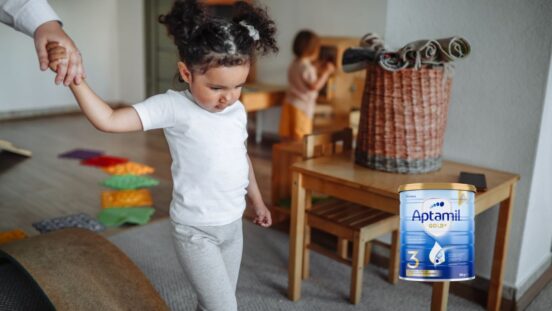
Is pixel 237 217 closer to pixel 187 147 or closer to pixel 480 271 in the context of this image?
pixel 187 147

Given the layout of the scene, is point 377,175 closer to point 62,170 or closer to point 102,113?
point 102,113

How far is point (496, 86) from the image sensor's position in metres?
2.13

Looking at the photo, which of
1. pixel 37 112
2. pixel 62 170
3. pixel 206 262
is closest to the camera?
pixel 206 262

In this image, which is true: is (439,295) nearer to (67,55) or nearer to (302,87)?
(67,55)

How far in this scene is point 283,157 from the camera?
10.3 ft

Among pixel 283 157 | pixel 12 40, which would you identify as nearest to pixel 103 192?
pixel 283 157

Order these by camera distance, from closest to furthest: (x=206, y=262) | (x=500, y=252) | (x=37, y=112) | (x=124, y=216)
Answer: (x=206, y=262), (x=500, y=252), (x=124, y=216), (x=37, y=112)

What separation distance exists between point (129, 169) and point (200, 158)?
3.12 meters

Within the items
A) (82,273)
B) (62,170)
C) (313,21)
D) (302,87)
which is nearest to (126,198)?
(62,170)

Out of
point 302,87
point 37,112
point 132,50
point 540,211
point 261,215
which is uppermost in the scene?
point 132,50

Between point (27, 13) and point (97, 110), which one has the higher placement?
point (27, 13)

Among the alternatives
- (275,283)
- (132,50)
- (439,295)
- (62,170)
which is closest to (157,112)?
(439,295)

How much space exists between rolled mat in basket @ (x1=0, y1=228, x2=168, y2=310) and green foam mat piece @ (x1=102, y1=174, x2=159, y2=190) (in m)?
1.76

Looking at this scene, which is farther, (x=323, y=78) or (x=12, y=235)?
(x=323, y=78)
